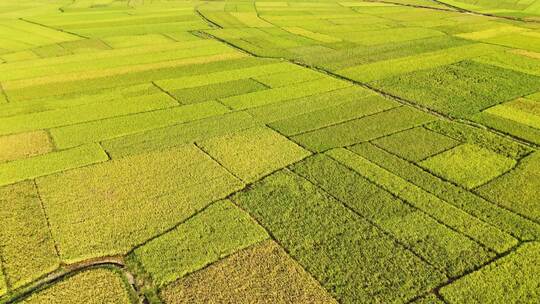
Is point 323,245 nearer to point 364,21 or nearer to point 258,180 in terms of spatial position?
point 258,180

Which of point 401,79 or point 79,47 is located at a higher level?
point 401,79

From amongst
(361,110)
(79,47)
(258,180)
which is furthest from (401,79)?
(79,47)

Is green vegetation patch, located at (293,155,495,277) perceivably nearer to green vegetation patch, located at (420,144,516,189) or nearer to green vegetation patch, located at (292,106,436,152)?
green vegetation patch, located at (292,106,436,152)

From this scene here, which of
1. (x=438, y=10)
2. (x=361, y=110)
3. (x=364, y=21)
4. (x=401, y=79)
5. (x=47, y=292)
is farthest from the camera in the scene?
(x=438, y=10)

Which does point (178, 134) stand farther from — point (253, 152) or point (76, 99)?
point (76, 99)

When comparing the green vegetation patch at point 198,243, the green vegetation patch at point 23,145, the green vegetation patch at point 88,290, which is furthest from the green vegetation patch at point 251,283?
the green vegetation patch at point 23,145

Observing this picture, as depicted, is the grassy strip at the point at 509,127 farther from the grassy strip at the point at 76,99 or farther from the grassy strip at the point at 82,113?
the grassy strip at the point at 76,99
